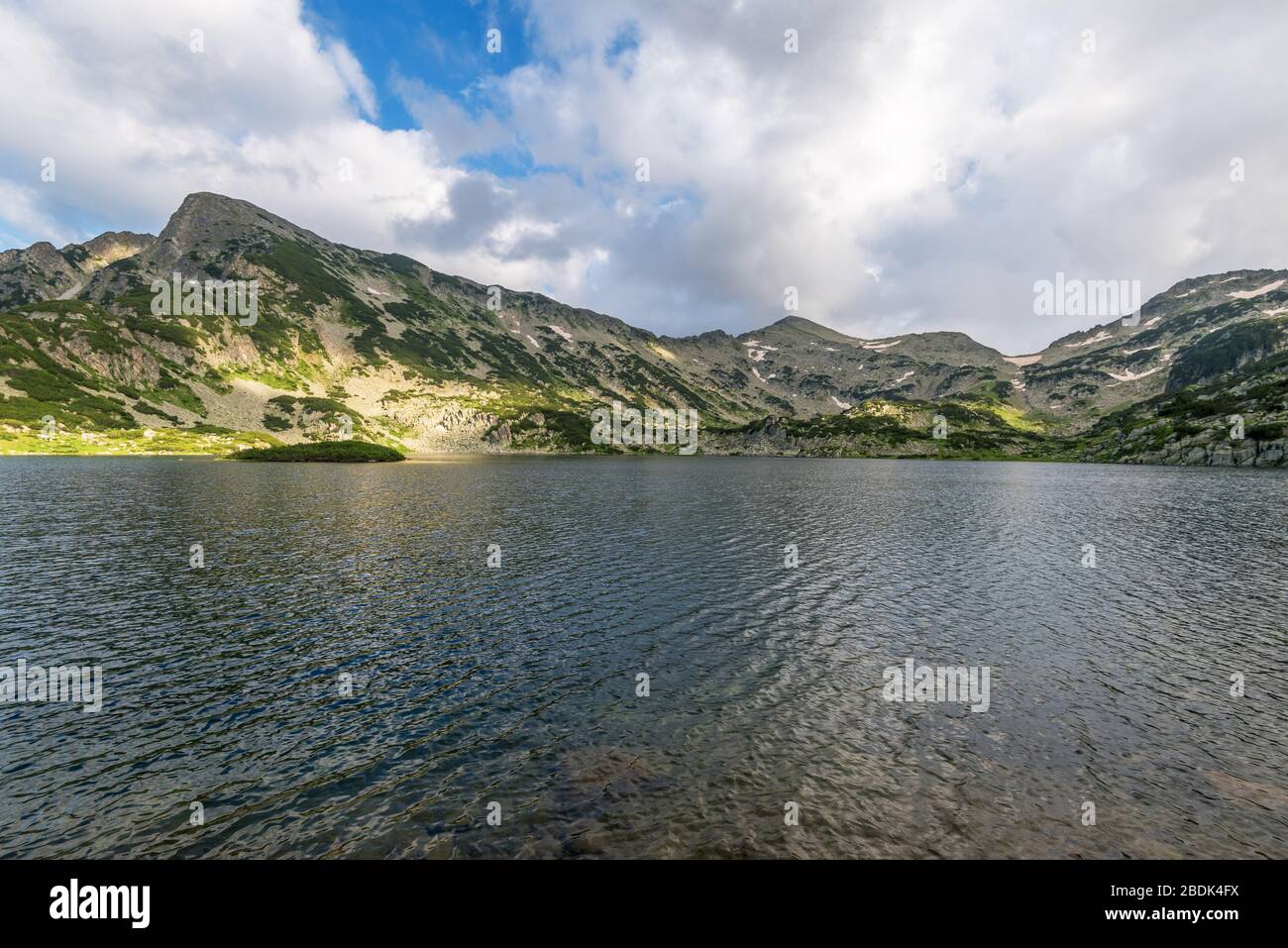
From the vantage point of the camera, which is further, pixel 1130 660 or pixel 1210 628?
pixel 1210 628

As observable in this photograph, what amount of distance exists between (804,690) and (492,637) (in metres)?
18.5

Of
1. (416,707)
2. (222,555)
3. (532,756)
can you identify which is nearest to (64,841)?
(416,707)

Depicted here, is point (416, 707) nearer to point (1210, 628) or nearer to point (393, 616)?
point (393, 616)

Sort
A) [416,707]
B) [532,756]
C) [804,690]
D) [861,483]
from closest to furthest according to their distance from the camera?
[532,756] < [416,707] < [804,690] < [861,483]

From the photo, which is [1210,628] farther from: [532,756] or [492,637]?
[492,637]

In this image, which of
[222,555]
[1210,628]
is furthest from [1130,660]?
[222,555]

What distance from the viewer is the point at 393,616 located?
121 feet

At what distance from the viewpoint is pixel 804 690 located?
27.3 m
